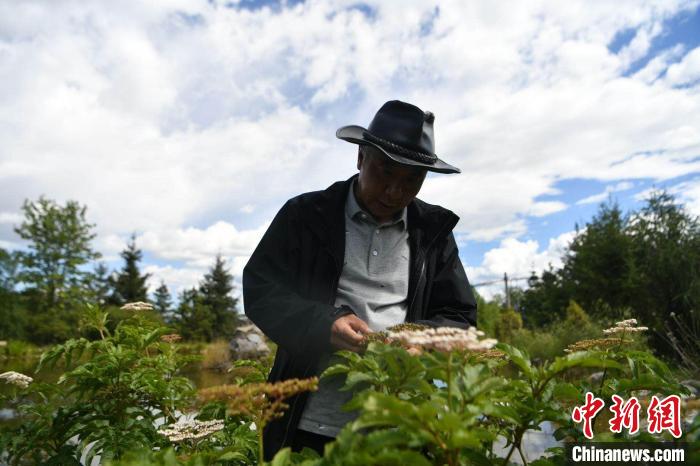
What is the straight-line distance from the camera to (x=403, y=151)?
2.36m

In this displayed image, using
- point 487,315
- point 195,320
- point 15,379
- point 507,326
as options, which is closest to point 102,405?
point 15,379

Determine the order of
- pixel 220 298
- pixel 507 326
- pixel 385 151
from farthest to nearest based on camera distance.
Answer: pixel 220 298 < pixel 507 326 < pixel 385 151

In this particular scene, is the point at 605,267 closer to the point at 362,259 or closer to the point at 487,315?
the point at 487,315

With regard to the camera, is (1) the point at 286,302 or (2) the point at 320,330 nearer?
(2) the point at 320,330

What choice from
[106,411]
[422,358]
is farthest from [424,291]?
[106,411]

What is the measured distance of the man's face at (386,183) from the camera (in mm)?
2309

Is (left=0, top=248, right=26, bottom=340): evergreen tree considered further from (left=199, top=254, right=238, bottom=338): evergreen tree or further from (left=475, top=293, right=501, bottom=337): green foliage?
(left=475, top=293, right=501, bottom=337): green foliage

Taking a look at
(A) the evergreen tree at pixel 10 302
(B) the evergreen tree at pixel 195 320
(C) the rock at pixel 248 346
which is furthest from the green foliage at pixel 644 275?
(A) the evergreen tree at pixel 10 302

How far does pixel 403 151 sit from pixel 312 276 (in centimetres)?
73

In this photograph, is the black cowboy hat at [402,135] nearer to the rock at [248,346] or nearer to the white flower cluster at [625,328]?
the white flower cluster at [625,328]

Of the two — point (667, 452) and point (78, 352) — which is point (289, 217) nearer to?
point (78, 352)

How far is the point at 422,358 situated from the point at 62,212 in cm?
3774

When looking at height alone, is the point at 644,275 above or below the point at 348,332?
above

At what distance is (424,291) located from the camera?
8.11 ft
